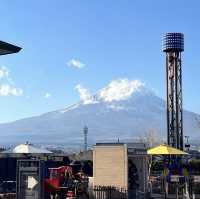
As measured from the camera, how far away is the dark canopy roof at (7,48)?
10.6 meters

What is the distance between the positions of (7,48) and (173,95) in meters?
54.4

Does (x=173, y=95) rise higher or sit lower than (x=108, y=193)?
higher

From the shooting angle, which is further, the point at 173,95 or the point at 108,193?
the point at 173,95

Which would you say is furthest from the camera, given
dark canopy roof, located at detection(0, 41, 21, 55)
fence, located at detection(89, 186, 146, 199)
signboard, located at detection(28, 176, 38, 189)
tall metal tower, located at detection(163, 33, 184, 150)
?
tall metal tower, located at detection(163, 33, 184, 150)

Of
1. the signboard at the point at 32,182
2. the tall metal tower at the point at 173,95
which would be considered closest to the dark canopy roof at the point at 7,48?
the signboard at the point at 32,182

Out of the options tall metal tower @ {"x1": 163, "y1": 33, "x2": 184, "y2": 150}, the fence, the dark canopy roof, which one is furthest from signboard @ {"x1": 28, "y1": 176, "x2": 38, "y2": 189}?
tall metal tower @ {"x1": 163, "y1": 33, "x2": 184, "y2": 150}

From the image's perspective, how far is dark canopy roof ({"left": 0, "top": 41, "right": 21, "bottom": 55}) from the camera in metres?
10.6

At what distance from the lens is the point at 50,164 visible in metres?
34.6

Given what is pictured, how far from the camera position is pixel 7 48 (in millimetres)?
10758

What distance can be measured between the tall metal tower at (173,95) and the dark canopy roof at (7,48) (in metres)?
53.7

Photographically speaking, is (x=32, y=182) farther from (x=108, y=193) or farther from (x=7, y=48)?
(x=7, y=48)

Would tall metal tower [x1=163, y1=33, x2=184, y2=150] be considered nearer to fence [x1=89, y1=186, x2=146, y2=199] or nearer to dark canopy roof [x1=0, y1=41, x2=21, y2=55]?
fence [x1=89, y1=186, x2=146, y2=199]

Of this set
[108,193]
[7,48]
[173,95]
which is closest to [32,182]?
[108,193]

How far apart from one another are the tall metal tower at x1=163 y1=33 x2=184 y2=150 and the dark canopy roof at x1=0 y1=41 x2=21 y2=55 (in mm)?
53706
